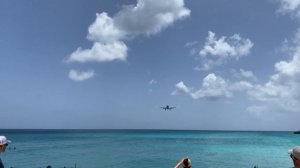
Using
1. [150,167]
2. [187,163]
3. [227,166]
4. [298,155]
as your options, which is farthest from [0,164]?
[227,166]

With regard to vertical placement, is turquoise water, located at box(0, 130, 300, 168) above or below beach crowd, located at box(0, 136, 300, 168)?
below

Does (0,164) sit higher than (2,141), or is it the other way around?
(2,141)

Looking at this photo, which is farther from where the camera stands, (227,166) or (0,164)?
(227,166)

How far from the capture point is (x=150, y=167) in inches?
1571

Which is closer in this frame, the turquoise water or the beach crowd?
the beach crowd

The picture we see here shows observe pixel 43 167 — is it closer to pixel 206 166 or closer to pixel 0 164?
pixel 206 166

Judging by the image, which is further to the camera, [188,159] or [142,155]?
[142,155]

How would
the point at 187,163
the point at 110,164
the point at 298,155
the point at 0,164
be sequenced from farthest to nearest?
1. the point at 110,164
2. the point at 0,164
3. the point at 187,163
4. the point at 298,155

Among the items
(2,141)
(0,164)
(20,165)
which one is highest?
(2,141)

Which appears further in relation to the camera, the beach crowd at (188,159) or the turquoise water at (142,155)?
the turquoise water at (142,155)

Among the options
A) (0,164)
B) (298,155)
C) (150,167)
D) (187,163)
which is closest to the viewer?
(298,155)

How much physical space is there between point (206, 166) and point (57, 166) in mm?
17832

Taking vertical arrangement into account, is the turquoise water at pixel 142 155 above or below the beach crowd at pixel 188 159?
below

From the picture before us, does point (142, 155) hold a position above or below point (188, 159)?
below
